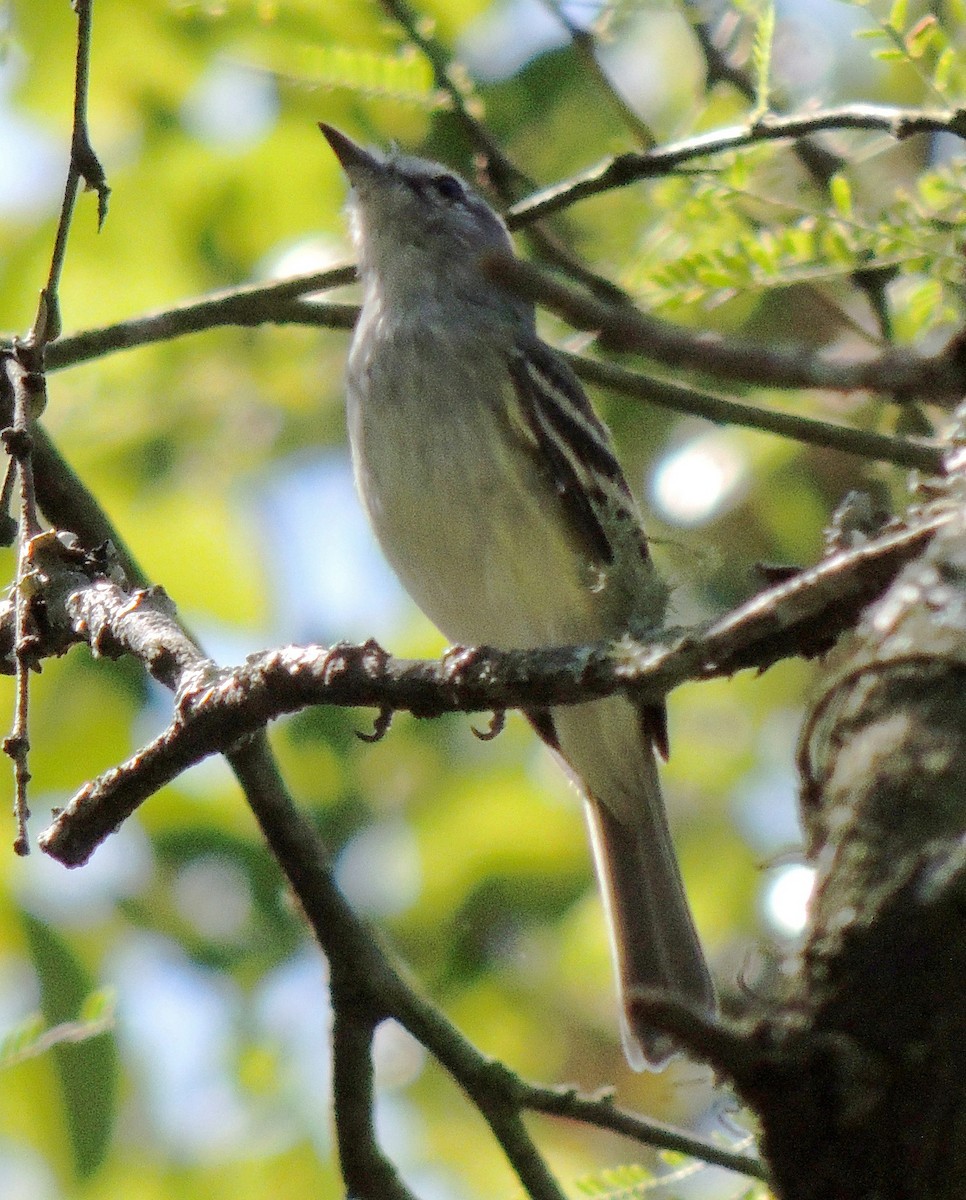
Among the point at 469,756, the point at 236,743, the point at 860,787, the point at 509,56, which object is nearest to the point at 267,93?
the point at 509,56

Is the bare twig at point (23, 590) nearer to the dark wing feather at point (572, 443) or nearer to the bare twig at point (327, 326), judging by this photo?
the bare twig at point (327, 326)

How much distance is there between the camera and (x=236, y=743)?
301 cm

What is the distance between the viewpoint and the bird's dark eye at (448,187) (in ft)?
20.5

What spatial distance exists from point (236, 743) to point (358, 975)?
53.8 inches

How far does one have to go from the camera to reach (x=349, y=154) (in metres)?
5.45

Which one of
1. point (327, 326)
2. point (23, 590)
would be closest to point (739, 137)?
point (327, 326)

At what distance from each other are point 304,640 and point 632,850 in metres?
1.49

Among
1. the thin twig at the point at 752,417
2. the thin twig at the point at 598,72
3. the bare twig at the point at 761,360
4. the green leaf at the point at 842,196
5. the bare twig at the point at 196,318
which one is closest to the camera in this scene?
the bare twig at the point at 761,360

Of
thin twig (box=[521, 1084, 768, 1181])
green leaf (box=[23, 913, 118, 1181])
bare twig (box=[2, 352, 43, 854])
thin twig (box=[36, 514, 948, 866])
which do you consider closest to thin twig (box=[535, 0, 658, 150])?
thin twig (box=[36, 514, 948, 866])

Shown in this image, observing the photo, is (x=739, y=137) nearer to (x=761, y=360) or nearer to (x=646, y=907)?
(x=761, y=360)

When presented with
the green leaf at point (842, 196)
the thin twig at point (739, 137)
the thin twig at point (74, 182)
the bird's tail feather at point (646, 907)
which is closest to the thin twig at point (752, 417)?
the thin twig at point (739, 137)

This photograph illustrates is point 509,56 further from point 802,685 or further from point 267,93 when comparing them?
point 802,685

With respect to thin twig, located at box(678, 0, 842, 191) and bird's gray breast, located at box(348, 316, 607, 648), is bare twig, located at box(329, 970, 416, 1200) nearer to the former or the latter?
bird's gray breast, located at box(348, 316, 607, 648)

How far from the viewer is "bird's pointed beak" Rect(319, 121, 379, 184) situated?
5.31 metres
